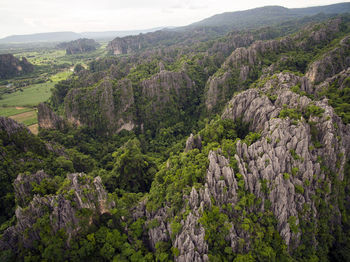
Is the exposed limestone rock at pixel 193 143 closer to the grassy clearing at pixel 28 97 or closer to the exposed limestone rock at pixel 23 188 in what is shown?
the exposed limestone rock at pixel 23 188

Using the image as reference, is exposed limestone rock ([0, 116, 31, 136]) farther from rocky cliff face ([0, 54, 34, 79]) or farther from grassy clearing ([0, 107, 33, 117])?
rocky cliff face ([0, 54, 34, 79])

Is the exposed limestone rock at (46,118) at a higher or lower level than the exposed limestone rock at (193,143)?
higher

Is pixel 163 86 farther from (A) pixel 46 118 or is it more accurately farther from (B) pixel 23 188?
(B) pixel 23 188

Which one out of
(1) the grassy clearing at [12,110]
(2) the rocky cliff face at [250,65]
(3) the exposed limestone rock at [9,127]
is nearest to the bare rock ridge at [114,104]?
(2) the rocky cliff face at [250,65]

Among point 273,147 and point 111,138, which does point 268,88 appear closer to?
point 273,147

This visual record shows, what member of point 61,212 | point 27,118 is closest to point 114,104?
point 27,118

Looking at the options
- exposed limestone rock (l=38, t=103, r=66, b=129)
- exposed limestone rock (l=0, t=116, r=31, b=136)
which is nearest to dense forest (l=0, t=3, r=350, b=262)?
exposed limestone rock (l=0, t=116, r=31, b=136)
